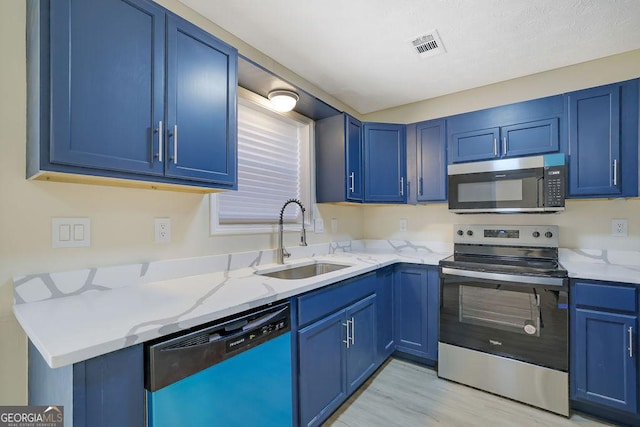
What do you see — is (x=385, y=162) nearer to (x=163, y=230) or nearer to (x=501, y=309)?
(x=501, y=309)

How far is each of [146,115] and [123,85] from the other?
0.13 metres

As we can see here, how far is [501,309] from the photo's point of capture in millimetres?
1995

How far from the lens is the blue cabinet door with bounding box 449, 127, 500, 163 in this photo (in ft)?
7.75

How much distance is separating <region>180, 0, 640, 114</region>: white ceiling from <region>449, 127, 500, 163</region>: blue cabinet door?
0.49m

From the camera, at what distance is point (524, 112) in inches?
88.7

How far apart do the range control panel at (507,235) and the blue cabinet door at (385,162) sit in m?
0.61

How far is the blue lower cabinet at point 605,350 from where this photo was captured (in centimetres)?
168

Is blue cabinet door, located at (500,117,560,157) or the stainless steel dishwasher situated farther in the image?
blue cabinet door, located at (500,117,560,157)

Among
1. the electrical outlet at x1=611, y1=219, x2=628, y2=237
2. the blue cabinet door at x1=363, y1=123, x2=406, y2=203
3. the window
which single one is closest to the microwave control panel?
the electrical outlet at x1=611, y1=219, x2=628, y2=237

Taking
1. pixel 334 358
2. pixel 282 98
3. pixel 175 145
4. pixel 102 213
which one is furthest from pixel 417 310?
pixel 102 213

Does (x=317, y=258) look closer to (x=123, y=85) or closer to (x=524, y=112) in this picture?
(x=123, y=85)

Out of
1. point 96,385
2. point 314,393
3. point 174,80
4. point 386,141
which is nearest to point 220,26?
point 174,80

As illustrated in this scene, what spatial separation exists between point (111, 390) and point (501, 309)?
2177mm

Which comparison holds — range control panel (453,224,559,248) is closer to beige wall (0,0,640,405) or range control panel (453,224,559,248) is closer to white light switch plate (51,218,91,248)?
beige wall (0,0,640,405)
